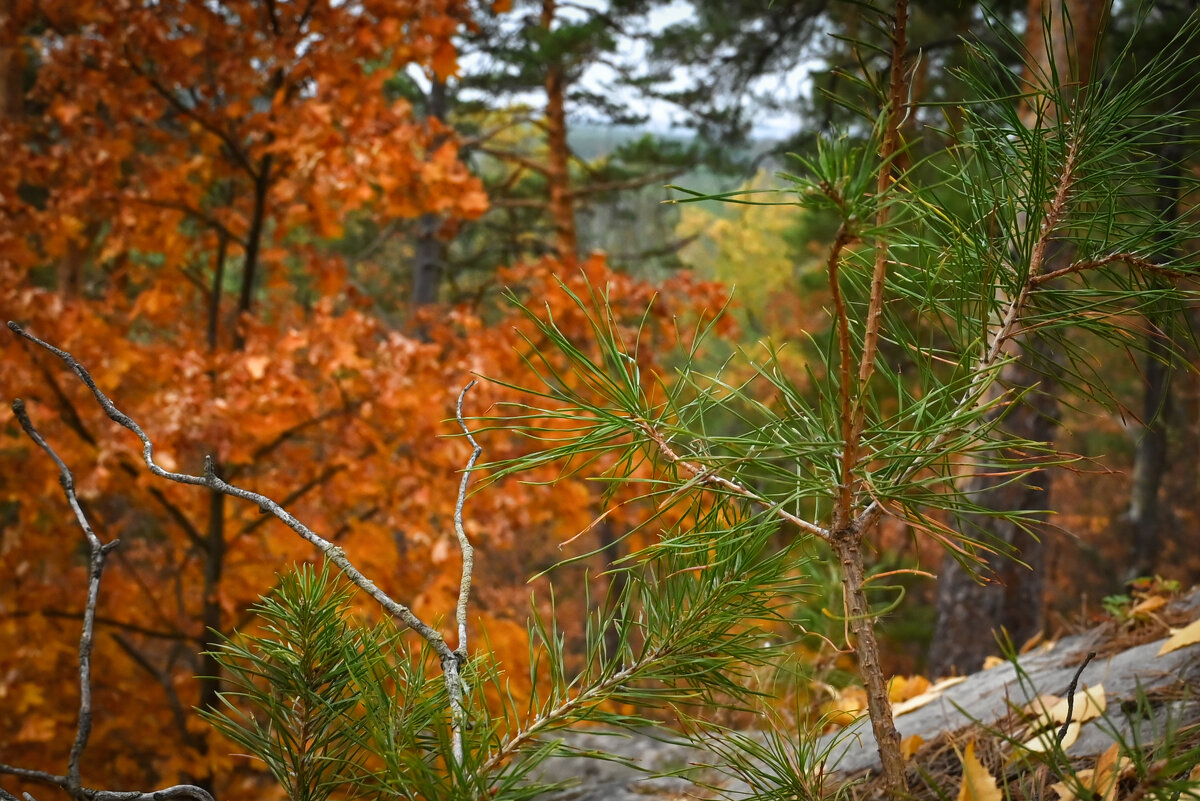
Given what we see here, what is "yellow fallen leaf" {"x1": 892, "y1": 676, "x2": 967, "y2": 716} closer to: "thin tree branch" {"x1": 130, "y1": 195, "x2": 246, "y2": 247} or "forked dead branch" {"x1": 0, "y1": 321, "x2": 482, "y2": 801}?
"forked dead branch" {"x1": 0, "y1": 321, "x2": 482, "y2": 801}

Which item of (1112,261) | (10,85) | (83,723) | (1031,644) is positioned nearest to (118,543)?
(83,723)

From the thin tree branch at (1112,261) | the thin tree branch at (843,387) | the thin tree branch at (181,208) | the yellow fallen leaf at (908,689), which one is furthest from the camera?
the thin tree branch at (181,208)

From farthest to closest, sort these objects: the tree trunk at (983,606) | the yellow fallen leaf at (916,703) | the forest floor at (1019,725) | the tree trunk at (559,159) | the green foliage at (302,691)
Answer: the tree trunk at (559,159), the tree trunk at (983,606), the yellow fallen leaf at (916,703), the forest floor at (1019,725), the green foliage at (302,691)

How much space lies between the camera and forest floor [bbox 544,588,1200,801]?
0.92m

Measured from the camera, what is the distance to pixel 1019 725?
3.83 feet

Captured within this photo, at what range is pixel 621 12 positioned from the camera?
7.58 metres

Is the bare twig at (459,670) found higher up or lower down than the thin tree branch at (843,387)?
lower down

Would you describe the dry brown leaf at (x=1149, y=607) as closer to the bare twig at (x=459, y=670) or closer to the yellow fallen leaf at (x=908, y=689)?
the yellow fallen leaf at (x=908, y=689)

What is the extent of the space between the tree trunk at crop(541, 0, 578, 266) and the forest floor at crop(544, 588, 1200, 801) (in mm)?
6042

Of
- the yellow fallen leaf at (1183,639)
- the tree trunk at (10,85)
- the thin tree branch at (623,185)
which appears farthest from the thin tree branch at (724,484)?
the thin tree branch at (623,185)

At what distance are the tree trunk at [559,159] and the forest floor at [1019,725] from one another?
6042mm

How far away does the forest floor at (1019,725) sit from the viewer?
3.02ft

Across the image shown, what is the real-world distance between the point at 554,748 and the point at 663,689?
146 millimetres

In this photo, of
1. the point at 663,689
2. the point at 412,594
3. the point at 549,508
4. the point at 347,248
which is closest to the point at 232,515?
the point at 412,594
